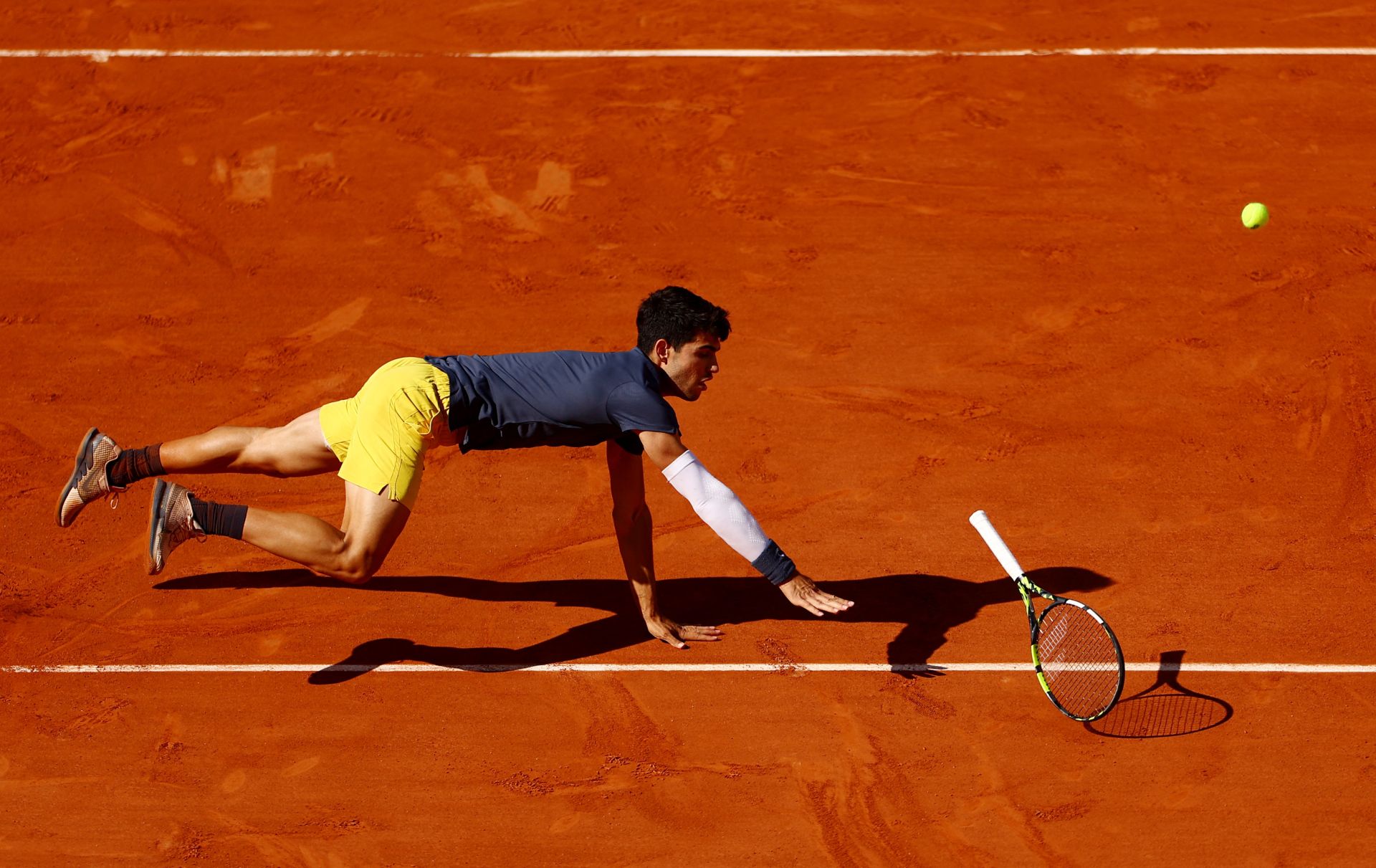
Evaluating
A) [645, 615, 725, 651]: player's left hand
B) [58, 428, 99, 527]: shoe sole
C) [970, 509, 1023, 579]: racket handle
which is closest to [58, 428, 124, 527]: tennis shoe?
[58, 428, 99, 527]: shoe sole

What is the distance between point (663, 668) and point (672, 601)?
50cm

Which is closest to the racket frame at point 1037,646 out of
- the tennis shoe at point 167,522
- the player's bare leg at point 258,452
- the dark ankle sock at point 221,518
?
the player's bare leg at point 258,452

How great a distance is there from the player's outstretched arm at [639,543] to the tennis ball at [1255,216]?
4670 millimetres

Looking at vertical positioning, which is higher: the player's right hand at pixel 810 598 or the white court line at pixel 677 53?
the white court line at pixel 677 53

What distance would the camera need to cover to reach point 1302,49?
10219 millimetres

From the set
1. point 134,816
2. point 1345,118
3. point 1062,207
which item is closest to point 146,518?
point 134,816

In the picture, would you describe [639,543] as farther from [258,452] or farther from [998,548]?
[258,452]

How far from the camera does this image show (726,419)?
7.80 meters

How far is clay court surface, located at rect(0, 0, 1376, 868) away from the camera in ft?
19.1

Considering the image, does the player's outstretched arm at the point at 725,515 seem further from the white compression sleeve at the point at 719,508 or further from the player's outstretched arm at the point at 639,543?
the player's outstretched arm at the point at 639,543

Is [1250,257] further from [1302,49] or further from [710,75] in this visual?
[710,75]

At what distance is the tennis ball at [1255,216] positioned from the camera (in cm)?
863

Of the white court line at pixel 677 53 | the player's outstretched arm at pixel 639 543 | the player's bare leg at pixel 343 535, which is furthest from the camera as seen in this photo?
the white court line at pixel 677 53

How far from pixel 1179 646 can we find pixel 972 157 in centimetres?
416
